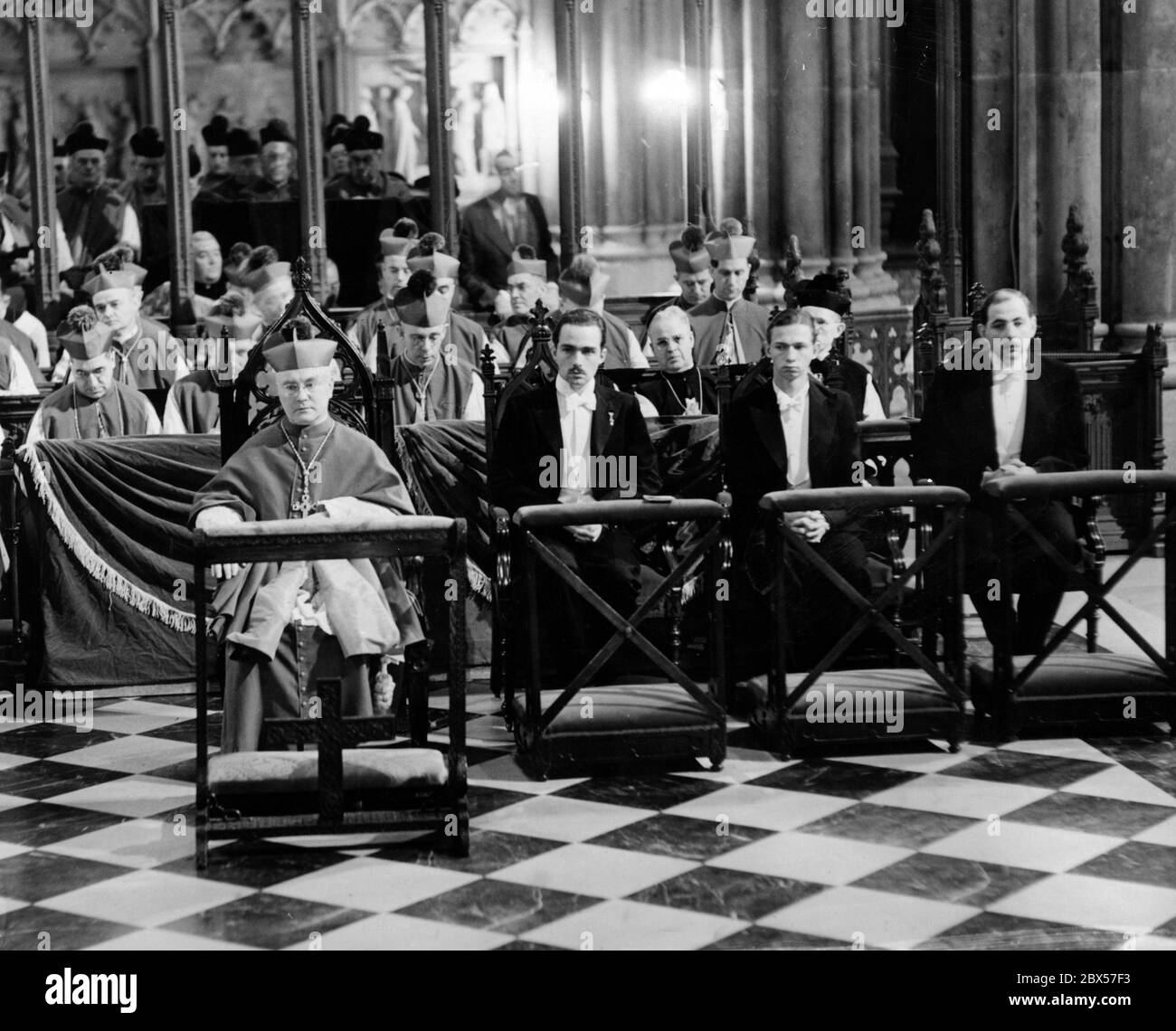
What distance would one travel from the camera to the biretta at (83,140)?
14898 mm

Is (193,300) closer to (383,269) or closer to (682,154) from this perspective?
(383,269)

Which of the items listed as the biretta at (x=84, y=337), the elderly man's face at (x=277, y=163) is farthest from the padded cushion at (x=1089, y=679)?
the elderly man's face at (x=277, y=163)

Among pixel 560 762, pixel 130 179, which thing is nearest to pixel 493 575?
pixel 560 762

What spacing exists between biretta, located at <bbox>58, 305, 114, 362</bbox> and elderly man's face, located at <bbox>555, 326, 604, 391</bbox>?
2.14 m

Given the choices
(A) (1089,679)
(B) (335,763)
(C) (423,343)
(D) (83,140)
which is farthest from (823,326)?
(D) (83,140)

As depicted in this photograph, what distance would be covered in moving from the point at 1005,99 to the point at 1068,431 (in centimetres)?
548

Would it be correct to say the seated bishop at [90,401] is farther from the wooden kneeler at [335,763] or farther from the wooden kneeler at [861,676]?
the wooden kneeler at [861,676]

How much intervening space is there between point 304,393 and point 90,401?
7.24 feet

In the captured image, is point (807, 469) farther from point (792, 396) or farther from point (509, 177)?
point (509, 177)

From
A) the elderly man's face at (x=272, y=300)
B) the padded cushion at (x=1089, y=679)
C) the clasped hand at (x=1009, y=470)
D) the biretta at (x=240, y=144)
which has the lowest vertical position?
the padded cushion at (x=1089, y=679)

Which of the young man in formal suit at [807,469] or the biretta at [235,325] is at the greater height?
the biretta at [235,325]

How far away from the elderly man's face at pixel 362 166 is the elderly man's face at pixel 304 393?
9.26m

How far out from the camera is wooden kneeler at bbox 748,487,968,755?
646 cm

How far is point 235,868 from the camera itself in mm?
5621
